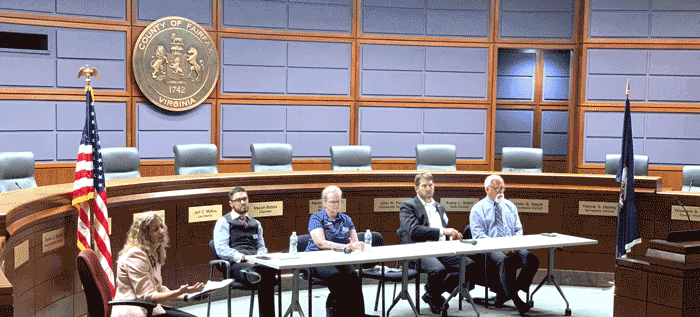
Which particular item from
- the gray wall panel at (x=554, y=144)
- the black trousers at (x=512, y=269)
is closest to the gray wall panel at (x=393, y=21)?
the gray wall panel at (x=554, y=144)

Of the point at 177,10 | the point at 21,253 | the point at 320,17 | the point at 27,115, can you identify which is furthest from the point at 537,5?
the point at 21,253

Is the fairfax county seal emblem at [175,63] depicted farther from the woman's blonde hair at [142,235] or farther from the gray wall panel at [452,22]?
the woman's blonde hair at [142,235]

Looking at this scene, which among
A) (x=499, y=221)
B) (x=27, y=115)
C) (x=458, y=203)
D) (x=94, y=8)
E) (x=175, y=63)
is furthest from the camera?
(x=175, y=63)

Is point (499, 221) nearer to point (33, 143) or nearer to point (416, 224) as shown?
point (416, 224)

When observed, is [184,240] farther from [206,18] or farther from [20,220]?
[206,18]

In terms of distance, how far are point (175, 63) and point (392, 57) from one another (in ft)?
9.14

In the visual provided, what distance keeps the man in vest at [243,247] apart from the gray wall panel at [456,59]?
15.9 feet

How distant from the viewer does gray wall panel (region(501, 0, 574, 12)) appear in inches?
365

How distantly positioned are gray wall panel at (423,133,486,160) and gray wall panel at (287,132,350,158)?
1170 millimetres

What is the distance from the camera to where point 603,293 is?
621 cm

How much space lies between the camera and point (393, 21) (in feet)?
29.8

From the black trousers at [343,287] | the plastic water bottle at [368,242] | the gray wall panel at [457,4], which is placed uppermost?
the gray wall panel at [457,4]

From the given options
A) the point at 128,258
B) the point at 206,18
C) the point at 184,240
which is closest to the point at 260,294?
the point at 184,240

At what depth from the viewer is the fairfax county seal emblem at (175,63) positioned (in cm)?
811
